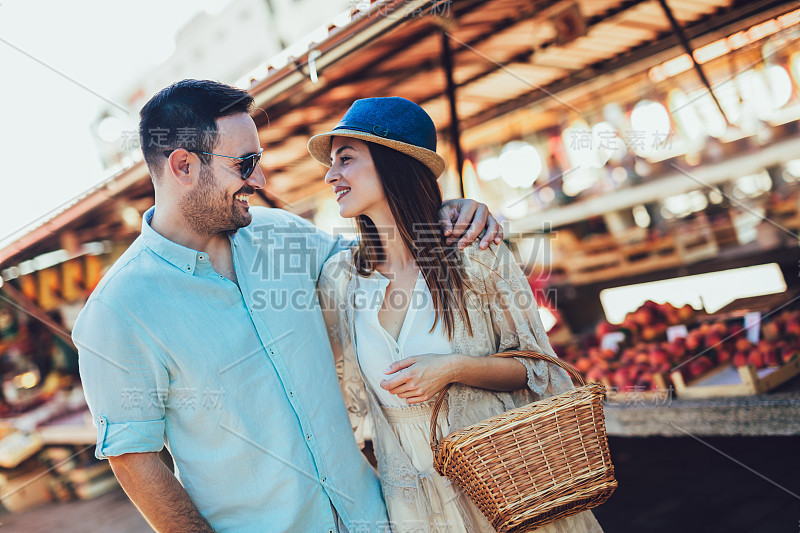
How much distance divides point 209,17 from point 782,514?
777 centimetres

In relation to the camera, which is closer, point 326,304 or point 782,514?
point 326,304

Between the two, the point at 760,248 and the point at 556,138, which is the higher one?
the point at 556,138

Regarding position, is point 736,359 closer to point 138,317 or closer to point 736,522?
point 736,522

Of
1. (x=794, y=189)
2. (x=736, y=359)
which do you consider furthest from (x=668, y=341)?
(x=794, y=189)

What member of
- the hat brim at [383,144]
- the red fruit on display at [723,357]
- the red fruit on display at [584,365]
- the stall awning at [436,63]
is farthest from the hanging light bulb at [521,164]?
the hat brim at [383,144]

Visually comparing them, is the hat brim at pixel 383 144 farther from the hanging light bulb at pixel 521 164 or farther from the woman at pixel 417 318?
the hanging light bulb at pixel 521 164

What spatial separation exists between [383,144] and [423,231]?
0.31 meters

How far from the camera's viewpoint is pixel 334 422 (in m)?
1.72

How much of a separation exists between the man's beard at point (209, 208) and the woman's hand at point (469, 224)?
0.64 metres

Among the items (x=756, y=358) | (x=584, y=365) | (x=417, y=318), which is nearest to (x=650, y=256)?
(x=584, y=365)

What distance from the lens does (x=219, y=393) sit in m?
1.54

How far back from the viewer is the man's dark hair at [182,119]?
168cm

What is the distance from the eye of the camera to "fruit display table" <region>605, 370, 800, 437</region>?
2590 mm

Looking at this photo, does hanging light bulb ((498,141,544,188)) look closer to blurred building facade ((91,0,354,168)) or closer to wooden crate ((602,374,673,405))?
blurred building facade ((91,0,354,168))
